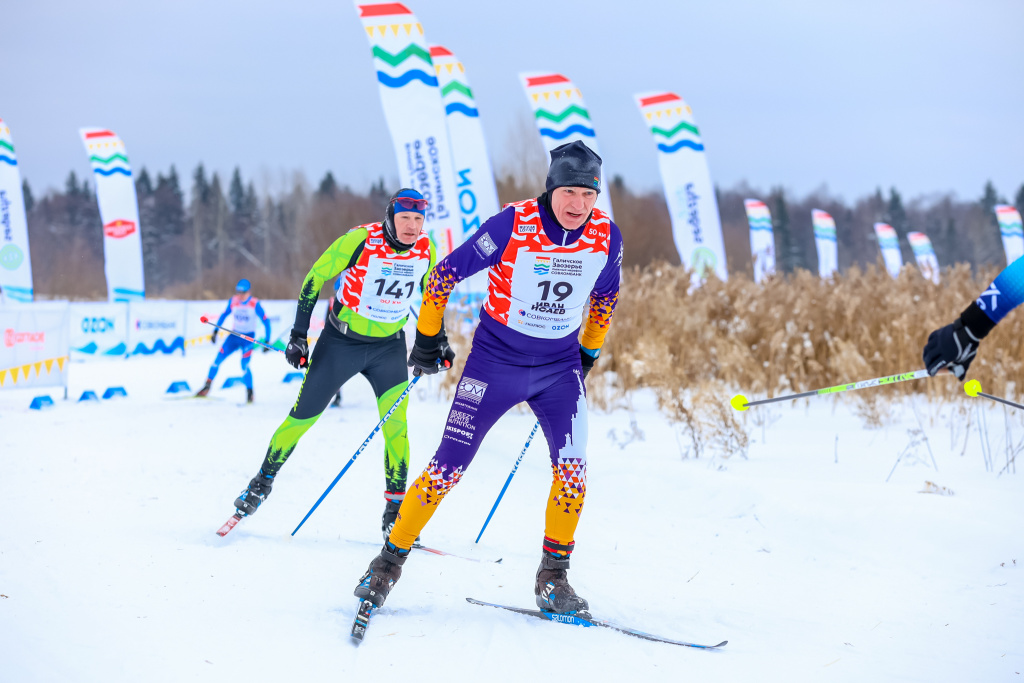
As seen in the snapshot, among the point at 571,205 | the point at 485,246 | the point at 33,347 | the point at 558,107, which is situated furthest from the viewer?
the point at 558,107

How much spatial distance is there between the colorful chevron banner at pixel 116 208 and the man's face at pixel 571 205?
19.4 meters

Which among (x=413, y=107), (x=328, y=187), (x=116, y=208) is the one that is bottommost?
(x=116, y=208)

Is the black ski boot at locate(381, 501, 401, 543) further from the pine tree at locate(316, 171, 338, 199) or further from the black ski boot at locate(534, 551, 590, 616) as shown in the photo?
the pine tree at locate(316, 171, 338, 199)

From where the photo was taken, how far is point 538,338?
3.32m

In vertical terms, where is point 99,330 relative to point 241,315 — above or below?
below

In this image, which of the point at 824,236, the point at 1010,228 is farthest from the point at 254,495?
the point at 1010,228

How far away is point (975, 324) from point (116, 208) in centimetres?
2134

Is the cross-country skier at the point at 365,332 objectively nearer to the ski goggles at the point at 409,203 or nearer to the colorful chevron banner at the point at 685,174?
the ski goggles at the point at 409,203

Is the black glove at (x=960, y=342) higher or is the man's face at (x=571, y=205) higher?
the man's face at (x=571, y=205)

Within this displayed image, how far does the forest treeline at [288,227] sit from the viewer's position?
48.1 m

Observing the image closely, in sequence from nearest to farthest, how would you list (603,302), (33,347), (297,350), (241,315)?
1. (603,302)
2. (297,350)
3. (33,347)
4. (241,315)

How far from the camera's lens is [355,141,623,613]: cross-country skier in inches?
126

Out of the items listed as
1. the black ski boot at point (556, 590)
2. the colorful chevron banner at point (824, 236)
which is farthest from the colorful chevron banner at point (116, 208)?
the colorful chevron banner at point (824, 236)

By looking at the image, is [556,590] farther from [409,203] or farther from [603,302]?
[409,203]
